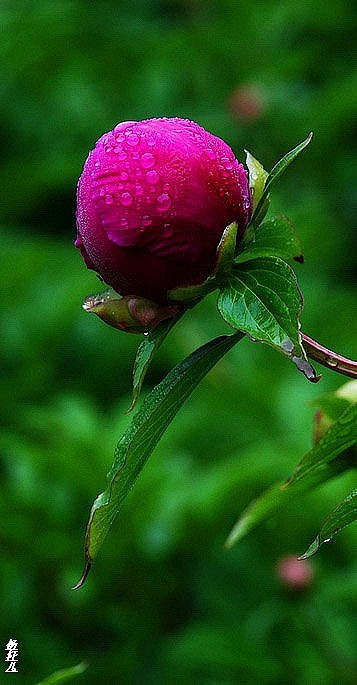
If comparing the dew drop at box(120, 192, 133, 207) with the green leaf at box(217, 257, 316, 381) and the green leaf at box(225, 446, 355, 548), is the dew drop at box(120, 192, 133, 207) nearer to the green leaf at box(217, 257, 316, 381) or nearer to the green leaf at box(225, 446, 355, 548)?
the green leaf at box(217, 257, 316, 381)

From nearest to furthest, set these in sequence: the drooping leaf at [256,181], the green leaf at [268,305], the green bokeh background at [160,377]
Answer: the green leaf at [268,305] → the drooping leaf at [256,181] → the green bokeh background at [160,377]

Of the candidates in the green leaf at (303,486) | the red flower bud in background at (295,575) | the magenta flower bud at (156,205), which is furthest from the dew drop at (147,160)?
the red flower bud in background at (295,575)

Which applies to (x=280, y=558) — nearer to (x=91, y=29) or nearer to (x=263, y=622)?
(x=263, y=622)

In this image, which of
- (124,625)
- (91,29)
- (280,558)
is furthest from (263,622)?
(91,29)

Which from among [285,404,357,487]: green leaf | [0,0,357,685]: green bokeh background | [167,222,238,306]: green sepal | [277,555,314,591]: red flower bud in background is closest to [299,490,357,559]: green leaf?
[285,404,357,487]: green leaf

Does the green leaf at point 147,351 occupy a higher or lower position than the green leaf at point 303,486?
Answer: higher

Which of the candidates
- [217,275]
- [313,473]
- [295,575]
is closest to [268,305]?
[217,275]

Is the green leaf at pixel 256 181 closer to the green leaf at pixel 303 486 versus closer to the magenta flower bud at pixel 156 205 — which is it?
the magenta flower bud at pixel 156 205

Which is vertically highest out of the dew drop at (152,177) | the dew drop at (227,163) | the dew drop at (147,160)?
the dew drop at (147,160)
